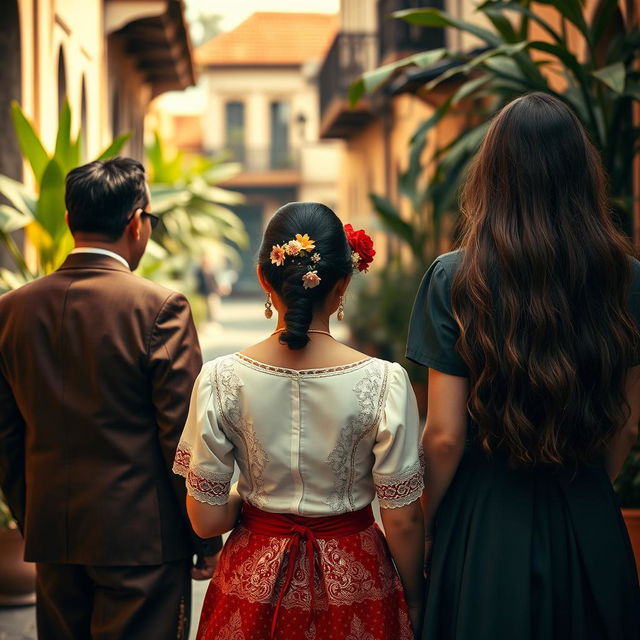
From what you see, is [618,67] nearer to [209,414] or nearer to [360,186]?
[209,414]

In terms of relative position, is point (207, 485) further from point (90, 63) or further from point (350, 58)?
point (350, 58)

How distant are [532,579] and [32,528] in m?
1.57

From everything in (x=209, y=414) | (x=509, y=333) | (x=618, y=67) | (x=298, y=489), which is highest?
(x=618, y=67)

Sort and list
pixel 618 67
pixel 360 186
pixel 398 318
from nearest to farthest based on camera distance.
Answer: pixel 618 67 → pixel 398 318 → pixel 360 186

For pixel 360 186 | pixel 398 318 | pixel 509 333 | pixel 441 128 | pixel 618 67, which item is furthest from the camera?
pixel 360 186

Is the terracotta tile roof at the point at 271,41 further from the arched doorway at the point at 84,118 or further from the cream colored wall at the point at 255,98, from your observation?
the arched doorway at the point at 84,118

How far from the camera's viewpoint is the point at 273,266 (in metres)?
2.51

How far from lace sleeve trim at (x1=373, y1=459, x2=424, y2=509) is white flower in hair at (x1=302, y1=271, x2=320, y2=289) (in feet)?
1.68

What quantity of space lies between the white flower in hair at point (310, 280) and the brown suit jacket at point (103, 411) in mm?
737

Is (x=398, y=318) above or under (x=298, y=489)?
under

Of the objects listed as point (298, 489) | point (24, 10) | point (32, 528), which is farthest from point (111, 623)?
point (24, 10)

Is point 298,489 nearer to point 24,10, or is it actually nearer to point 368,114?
point 24,10

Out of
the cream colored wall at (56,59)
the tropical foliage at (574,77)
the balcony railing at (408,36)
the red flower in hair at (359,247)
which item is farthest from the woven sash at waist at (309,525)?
the balcony railing at (408,36)

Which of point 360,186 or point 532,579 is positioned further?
point 360,186
